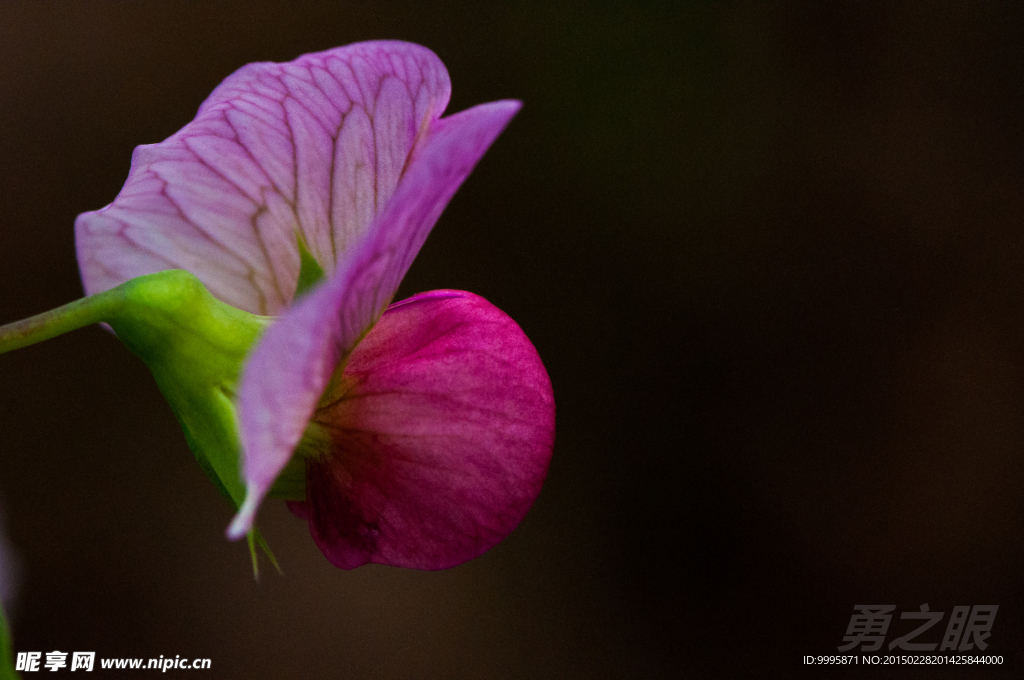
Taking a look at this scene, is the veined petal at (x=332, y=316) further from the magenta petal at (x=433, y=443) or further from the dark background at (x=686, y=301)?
the dark background at (x=686, y=301)

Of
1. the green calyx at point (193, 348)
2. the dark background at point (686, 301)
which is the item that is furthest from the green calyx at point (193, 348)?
the dark background at point (686, 301)

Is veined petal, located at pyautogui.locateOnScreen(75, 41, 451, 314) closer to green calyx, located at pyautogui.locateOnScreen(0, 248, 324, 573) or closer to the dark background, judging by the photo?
green calyx, located at pyautogui.locateOnScreen(0, 248, 324, 573)

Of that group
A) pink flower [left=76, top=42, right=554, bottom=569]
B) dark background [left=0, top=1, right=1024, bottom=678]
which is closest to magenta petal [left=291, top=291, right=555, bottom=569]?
pink flower [left=76, top=42, right=554, bottom=569]

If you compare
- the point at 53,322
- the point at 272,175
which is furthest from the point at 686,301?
the point at 53,322

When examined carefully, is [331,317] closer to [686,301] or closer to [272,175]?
[272,175]

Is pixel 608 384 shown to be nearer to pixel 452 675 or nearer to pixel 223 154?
pixel 452 675

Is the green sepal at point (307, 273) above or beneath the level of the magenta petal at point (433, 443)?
above
